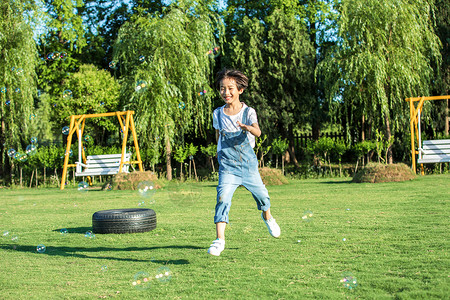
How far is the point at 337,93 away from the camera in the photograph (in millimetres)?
19125

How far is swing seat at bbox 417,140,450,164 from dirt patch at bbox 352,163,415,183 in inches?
81.3

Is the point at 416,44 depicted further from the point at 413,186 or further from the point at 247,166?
the point at 247,166

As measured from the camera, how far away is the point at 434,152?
16.1 meters

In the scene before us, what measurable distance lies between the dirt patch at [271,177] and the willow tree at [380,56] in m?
4.87

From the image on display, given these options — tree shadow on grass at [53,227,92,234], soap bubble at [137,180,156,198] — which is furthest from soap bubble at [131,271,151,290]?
soap bubble at [137,180,156,198]

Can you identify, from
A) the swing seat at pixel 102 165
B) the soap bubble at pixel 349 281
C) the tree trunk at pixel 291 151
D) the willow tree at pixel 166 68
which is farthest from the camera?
the tree trunk at pixel 291 151

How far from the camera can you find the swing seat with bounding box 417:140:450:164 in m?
15.7

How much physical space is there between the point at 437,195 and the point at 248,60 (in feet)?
48.8

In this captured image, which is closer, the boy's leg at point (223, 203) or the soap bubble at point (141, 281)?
the soap bubble at point (141, 281)

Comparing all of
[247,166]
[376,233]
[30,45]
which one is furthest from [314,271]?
[30,45]

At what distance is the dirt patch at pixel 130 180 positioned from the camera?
583 inches

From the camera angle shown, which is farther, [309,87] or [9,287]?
[309,87]

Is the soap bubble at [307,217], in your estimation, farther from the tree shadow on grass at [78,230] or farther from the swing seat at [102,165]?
the swing seat at [102,165]

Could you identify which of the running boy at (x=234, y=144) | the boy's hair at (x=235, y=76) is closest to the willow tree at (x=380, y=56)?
the boy's hair at (x=235, y=76)
